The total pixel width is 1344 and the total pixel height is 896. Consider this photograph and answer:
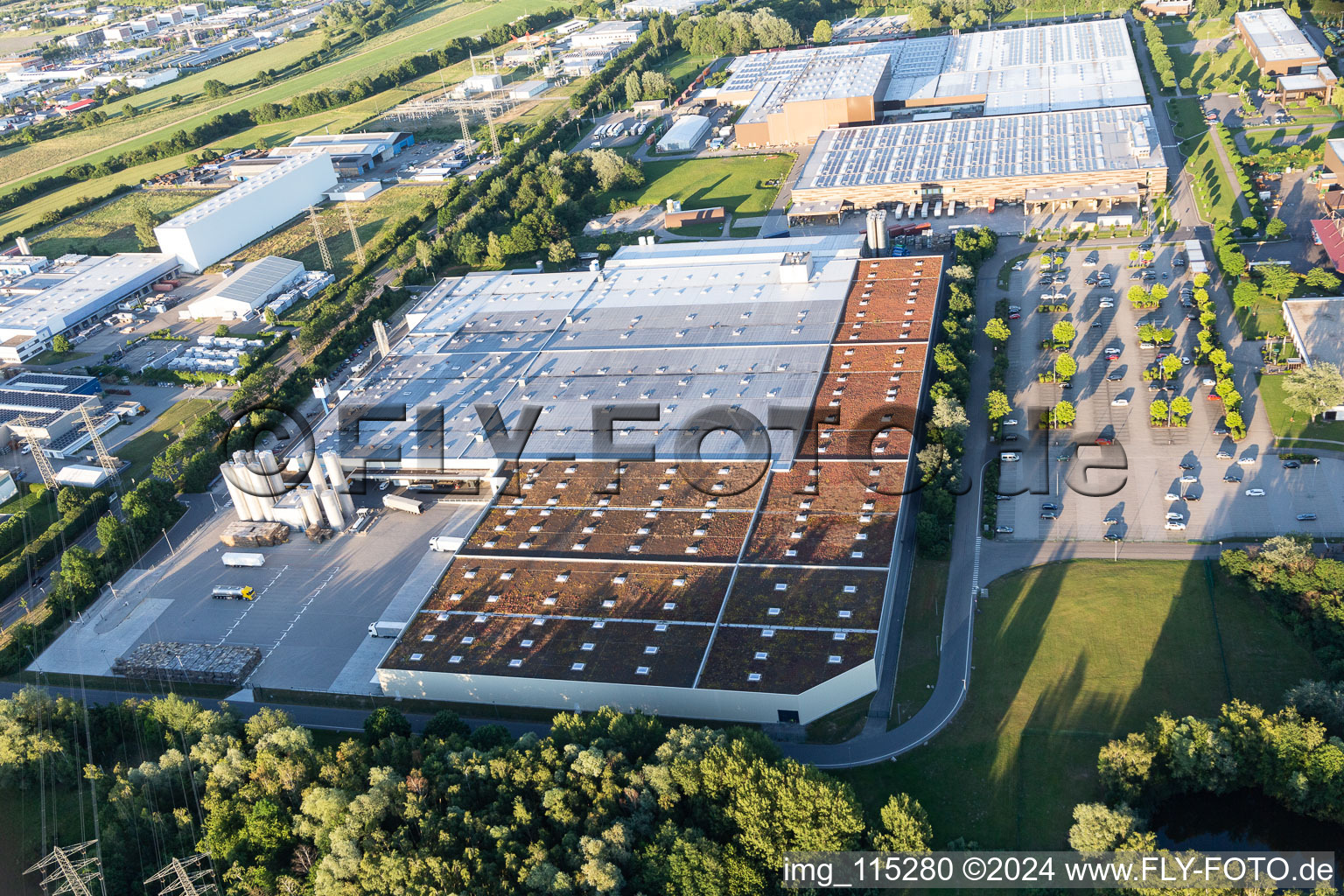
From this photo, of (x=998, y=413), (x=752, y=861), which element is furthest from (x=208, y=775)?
(x=998, y=413)

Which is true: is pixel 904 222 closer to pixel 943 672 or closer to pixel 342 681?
pixel 943 672

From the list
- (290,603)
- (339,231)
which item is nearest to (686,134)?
(339,231)

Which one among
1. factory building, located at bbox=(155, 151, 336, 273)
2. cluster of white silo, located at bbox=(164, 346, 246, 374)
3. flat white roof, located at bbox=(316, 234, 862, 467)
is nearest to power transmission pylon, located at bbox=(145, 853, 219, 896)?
flat white roof, located at bbox=(316, 234, 862, 467)

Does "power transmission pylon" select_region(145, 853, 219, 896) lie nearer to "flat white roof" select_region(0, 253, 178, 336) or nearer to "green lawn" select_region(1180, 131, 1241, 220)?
"flat white roof" select_region(0, 253, 178, 336)

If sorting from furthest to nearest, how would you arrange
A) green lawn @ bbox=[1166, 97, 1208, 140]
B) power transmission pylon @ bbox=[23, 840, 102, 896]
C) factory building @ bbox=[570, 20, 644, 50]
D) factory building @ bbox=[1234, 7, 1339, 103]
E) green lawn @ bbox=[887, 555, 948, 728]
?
factory building @ bbox=[570, 20, 644, 50], factory building @ bbox=[1234, 7, 1339, 103], green lawn @ bbox=[1166, 97, 1208, 140], green lawn @ bbox=[887, 555, 948, 728], power transmission pylon @ bbox=[23, 840, 102, 896]

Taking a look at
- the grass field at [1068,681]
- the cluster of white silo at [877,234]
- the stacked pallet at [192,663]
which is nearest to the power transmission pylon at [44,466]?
the stacked pallet at [192,663]

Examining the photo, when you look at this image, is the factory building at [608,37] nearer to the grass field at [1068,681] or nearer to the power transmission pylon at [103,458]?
the power transmission pylon at [103,458]
